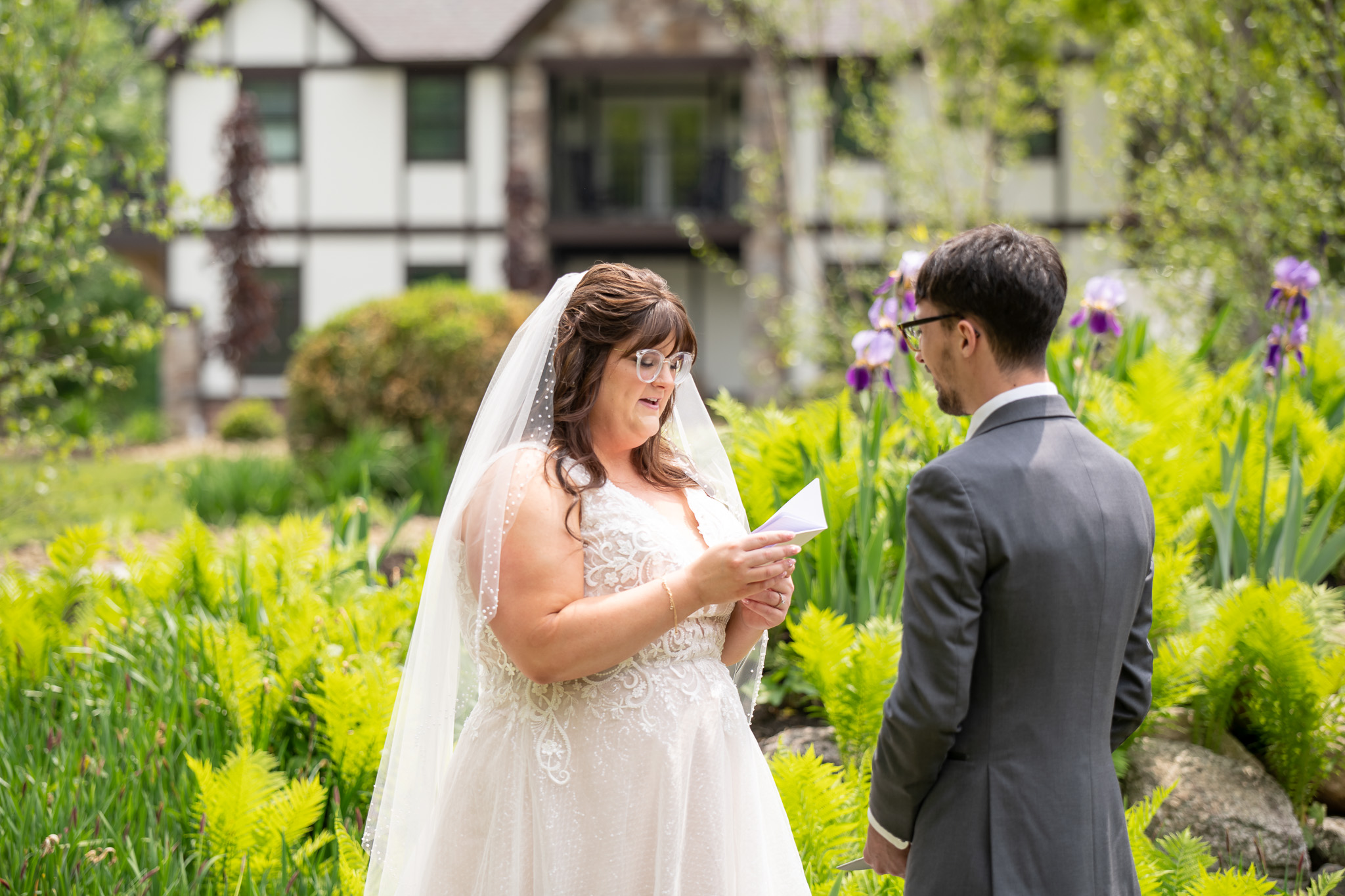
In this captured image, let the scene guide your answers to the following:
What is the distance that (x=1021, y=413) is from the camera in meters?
1.66

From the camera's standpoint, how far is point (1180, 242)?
7.57 m

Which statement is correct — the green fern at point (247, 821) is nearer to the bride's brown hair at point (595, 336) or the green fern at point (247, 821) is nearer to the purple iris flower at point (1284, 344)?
the bride's brown hair at point (595, 336)

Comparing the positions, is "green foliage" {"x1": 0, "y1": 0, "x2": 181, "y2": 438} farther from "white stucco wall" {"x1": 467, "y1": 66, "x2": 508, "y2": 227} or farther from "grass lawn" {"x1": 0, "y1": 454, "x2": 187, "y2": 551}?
"white stucco wall" {"x1": 467, "y1": 66, "x2": 508, "y2": 227}

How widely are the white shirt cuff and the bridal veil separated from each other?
602mm

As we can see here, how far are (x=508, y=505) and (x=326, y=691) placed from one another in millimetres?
1413

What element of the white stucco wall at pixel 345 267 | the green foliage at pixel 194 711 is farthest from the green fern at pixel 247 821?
the white stucco wall at pixel 345 267

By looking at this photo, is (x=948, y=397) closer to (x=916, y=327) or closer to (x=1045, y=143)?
(x=916, y=327)

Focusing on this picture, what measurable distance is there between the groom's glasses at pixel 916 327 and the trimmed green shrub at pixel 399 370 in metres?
7.19

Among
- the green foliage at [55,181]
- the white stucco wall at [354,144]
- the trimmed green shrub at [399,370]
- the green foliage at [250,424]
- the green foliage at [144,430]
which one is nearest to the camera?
the green foliage at [55,181]

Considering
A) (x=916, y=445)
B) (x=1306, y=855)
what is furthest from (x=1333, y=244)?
(x=1306, y=855)

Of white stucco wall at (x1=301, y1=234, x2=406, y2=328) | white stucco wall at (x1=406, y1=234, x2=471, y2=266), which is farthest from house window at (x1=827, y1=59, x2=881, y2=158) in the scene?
white stucco wall at (x1=301, y1=234, x2=406, y2=328)

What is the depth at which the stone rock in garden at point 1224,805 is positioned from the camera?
2973 millimetres

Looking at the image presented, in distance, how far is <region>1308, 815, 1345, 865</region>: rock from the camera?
3.11 meters

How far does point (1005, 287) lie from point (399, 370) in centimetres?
809
